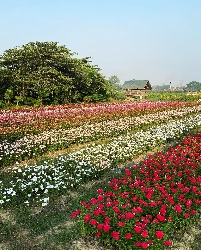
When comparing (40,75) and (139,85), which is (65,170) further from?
(139,85)

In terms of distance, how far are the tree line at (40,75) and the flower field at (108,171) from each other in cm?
1016

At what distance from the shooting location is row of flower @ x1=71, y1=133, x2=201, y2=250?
460cm

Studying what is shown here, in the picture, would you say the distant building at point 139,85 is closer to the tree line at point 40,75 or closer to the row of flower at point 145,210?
the tree line at point 40,75

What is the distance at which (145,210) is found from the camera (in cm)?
565

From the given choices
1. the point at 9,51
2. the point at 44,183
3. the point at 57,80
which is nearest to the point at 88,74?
the point at 57,80

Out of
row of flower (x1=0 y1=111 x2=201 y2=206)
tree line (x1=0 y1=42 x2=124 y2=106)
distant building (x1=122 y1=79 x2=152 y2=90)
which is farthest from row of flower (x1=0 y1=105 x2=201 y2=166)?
distant building (x1=122 y1=79 x2=152 y2=90)

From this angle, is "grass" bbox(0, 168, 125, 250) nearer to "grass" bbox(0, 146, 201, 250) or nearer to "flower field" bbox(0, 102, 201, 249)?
"grass" bbox(0, 146, 201, 250)

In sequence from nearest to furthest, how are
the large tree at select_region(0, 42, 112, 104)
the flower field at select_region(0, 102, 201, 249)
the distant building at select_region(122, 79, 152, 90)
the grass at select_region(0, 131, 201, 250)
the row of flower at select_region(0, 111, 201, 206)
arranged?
the flower field at select_region(0, 102, 201, 249) < the grass at select_region(0, 131, 201, 250) < the row of flower at select_region(0, 111, 201, 206) < the large tree at select_region(0, 42, 112, 104) < the distant building at select_region(122, 79, 152, 90)

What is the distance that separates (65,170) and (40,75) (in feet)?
68.4

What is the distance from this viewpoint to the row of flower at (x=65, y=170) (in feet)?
23.9

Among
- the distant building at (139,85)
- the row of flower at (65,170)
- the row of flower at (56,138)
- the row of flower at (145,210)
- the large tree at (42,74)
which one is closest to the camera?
the row of flower at (145,210)

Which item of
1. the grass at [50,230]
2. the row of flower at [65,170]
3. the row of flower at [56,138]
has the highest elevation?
the row of flower at [56,138]

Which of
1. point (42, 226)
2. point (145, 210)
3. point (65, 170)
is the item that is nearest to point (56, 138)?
point (65, 170)

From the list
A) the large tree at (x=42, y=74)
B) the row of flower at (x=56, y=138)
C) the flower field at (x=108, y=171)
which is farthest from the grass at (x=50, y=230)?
the large tree at (x=42, y=74)
